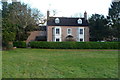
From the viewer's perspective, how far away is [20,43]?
2414cm

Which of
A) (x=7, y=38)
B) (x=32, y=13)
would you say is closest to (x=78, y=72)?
(x=7, y=38)

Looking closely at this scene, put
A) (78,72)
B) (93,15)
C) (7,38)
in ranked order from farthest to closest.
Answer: (93,15)
(7,38)
(78,72)

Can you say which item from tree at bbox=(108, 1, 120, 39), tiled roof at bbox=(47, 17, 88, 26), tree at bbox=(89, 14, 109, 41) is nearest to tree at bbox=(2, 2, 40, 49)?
tiled roof at bbox=(47, 17, 88, 26)

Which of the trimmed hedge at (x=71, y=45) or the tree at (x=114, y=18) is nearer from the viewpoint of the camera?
the trimmed hedge at (x=71, y=45)

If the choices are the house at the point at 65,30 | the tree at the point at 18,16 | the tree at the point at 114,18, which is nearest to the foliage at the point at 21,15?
the tree at the point at 18,16

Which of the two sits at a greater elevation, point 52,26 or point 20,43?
point 52,26

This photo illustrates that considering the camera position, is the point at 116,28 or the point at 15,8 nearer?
the point at 15,8

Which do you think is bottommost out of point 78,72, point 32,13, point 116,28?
point 78,72

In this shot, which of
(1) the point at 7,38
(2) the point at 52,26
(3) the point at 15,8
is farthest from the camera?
(2) the point at 52,26

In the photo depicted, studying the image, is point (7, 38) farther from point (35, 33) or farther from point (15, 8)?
point (35, 33)

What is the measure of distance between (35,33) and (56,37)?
244 inches

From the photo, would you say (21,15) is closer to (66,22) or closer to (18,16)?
(18,16)

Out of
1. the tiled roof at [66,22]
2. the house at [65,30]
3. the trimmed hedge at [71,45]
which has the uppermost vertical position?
the tiled roof at [66,22]

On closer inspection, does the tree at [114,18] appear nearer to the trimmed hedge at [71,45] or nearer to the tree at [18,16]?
the trimmed hedge at [71,45]
